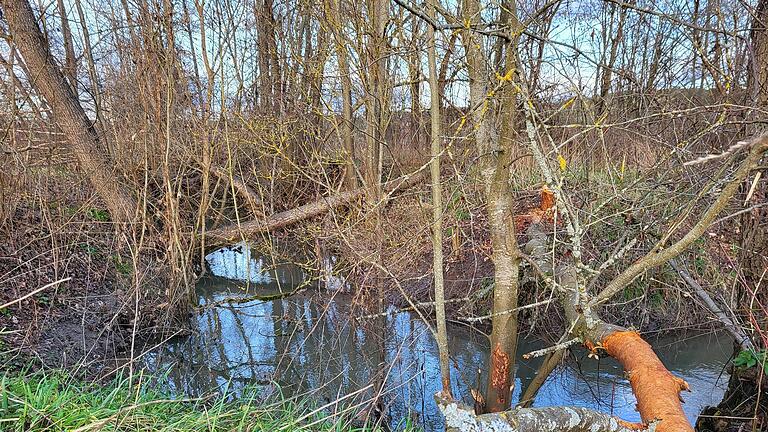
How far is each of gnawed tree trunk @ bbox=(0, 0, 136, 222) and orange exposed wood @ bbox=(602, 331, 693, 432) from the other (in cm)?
508

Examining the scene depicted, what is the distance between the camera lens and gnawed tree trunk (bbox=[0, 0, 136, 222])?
5.56 m

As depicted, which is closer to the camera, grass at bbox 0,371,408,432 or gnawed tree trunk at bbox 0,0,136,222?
grass at bbox 0,371,408,432

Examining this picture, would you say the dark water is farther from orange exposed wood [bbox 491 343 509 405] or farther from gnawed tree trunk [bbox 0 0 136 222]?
gnawed tree trunk [bbox 0 0 136 222]

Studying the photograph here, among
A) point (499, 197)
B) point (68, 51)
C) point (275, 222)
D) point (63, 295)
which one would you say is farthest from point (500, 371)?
point (68, 51)

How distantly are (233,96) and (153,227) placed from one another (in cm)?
197

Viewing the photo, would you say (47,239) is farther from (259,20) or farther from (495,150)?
(495,150)

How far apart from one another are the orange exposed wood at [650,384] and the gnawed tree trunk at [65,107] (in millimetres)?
5077

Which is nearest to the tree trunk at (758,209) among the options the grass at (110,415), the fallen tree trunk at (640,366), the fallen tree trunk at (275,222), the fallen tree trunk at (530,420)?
the fallen tree trunk at (640,366)

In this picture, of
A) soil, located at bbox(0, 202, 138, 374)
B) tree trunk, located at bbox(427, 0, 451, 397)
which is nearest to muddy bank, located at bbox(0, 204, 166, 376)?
soil, located at bbox(0, 202, 138, 374)

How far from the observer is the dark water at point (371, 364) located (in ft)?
14.4

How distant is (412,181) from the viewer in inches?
273

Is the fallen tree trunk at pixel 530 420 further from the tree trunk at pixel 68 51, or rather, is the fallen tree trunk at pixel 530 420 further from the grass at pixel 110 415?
the tree trunk at pixel 68 51

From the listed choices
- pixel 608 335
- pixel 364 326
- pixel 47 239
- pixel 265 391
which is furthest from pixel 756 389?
pixel 47 239

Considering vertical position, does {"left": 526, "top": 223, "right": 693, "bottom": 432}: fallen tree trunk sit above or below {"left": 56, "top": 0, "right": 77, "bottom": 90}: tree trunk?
below
